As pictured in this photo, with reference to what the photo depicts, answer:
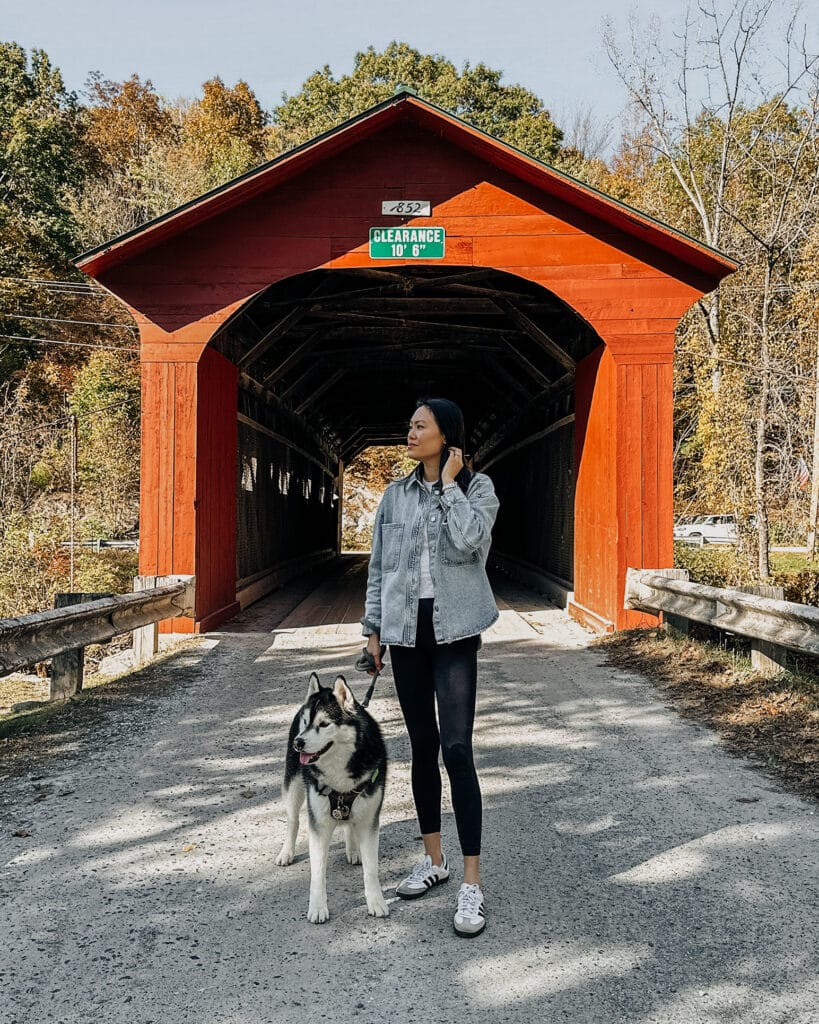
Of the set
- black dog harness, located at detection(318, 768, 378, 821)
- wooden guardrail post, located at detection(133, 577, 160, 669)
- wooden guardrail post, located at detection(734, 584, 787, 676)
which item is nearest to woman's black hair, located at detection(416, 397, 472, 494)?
black dog harness, located at detection(318, 768, 378, 821)

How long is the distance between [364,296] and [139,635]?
5.92 metres

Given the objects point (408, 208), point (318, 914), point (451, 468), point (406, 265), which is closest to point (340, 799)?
point (318, 914)

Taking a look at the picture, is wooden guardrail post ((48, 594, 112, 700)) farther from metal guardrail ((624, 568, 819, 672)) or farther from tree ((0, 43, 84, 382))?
tree ((0, 43, 84, 382))

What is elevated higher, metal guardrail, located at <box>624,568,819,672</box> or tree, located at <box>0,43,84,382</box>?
tree, located at <box>0,43,84,382</box>

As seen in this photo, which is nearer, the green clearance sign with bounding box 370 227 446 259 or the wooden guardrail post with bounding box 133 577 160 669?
the wooden guardrail post with bounding box 133 577 160 669

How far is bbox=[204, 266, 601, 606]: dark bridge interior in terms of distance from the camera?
12.0 m

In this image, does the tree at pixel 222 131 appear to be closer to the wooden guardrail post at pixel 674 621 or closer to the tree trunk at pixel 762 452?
the tree trunk at pixel 762 452

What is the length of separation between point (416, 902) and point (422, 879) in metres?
0.09

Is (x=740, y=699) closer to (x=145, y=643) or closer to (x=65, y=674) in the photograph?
(x=65, y=674)

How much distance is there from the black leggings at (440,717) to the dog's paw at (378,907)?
330mm

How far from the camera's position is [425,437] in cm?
340

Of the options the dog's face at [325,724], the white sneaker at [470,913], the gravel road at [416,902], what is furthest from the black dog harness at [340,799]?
the white sneaker at [470,913]

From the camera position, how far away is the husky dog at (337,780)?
10.6 ft

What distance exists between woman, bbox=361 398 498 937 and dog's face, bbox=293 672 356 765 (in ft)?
0.68
